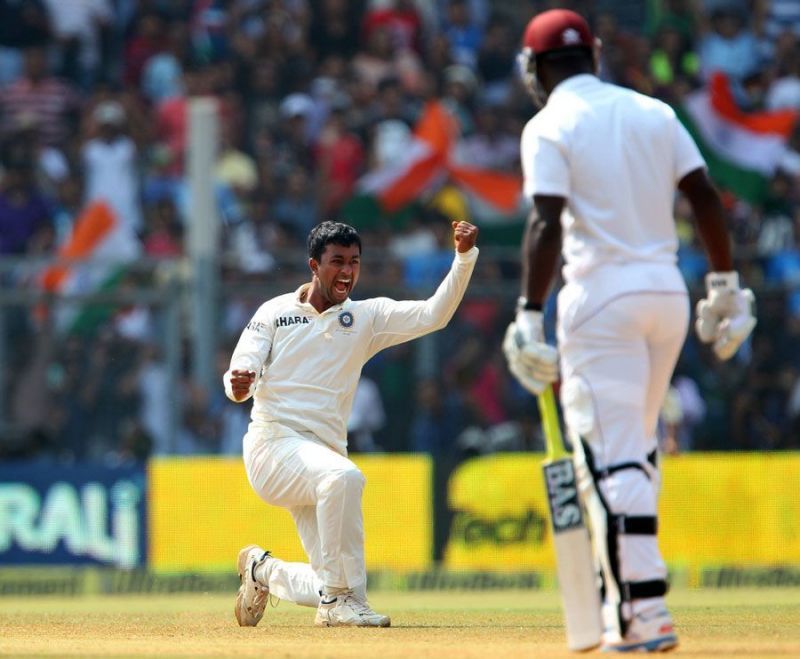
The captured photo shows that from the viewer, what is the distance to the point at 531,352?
6.37 meters

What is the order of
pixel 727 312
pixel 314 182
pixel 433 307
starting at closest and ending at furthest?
pixel 727 312 < pixel 433 307 < pixel 314 182

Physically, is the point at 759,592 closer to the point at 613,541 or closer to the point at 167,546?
the point at 167,546

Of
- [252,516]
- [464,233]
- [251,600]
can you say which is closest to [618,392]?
[464,233]

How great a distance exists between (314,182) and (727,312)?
1172 centimetres

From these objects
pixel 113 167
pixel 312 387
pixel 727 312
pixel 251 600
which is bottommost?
pixel 251 600

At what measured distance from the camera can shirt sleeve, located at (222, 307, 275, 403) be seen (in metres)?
8.66

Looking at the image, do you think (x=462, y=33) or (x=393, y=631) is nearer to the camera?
(x=393, y=631)

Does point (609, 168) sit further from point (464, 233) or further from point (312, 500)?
point (312, 500)

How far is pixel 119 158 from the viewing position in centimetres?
1833

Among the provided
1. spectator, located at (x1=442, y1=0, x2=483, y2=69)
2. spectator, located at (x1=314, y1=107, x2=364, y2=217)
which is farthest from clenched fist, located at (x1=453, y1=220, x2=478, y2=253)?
spectator, located at (x1=442, y1=0, x2=483, y2=69)

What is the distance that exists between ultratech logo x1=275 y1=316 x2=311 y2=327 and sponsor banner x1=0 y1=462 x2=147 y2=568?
6.78 metres

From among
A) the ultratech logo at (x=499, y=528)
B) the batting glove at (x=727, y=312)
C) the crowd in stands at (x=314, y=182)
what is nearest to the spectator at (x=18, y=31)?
the crowd in stands at (x=314, y=182)

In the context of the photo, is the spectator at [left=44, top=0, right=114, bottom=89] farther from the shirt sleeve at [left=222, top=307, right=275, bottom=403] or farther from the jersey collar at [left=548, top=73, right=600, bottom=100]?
the jersey collar at [left=548, top=73, right=600, bottom=100]

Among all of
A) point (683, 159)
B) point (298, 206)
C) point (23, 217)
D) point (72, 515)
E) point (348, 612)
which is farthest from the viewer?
point (298, 206)
